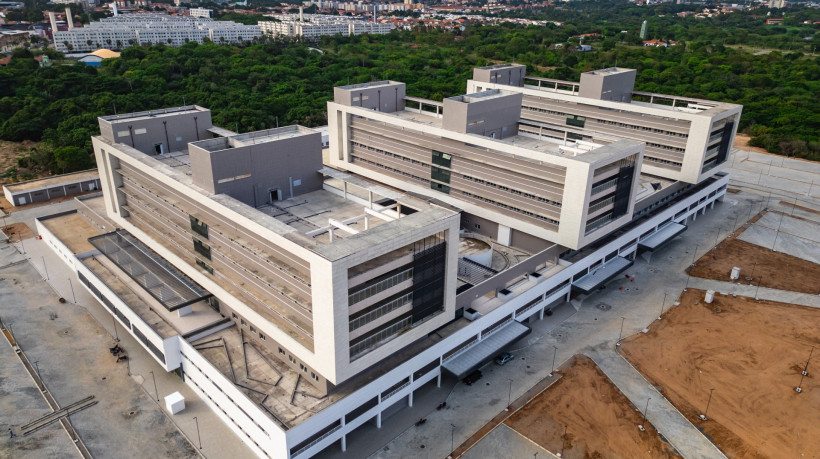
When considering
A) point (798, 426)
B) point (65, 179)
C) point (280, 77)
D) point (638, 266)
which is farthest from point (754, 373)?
point (280, 77)

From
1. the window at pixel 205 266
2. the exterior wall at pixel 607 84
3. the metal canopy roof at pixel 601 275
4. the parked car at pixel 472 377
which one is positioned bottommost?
the parked car at pixel 472 377

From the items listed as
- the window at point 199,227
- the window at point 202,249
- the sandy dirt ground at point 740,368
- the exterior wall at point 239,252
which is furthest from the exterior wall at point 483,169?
the window at point 199,227

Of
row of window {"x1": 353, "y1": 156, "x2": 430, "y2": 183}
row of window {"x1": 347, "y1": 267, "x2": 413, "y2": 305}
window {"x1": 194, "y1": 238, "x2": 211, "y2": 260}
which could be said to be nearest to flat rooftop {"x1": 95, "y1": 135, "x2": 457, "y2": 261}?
row of window {"x1": 347, "y1": 267, "x2": 413, "y2": 305}

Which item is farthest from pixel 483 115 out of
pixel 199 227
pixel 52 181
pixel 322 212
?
pixel 52 181

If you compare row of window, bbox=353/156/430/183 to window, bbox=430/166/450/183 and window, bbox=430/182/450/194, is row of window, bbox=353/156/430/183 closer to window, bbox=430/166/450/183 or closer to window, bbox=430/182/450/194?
window, bbox=430/182/450/194

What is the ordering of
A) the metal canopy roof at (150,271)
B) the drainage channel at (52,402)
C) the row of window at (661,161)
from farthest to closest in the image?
the row of window at (661,161), the metal canopy roof at (150,271), the drainage channel at (52,402)

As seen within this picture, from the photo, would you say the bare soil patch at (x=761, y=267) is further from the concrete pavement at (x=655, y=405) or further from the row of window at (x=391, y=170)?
the row of window at (x=391, y=170)

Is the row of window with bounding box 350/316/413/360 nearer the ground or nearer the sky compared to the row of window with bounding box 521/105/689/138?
nearer the ground
